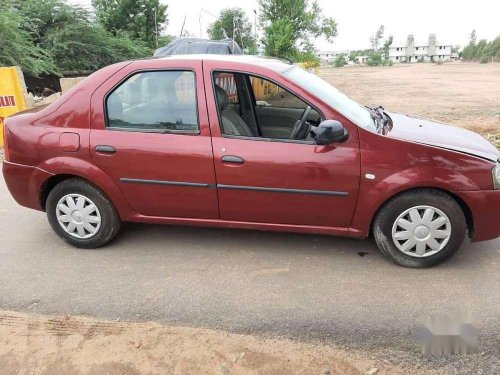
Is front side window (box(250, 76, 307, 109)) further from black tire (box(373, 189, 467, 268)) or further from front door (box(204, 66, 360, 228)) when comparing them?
black tire (box(373, 189, 467, 268))

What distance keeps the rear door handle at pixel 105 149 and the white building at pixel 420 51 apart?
142410 millimetres

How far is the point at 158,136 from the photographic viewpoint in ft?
12.1

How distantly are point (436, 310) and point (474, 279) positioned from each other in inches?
23.7

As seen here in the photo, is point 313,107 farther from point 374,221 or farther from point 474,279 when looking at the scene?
point 474,279

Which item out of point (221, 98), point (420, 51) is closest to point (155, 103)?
point (221, 98)

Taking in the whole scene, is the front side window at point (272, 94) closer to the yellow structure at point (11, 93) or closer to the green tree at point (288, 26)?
the yellow structure at point (11, 93)

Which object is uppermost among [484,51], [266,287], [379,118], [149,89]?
[484,51]

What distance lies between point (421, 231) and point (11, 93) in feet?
26.8

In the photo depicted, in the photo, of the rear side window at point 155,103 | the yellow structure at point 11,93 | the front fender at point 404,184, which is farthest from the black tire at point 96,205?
the yellow structure at point 11,93

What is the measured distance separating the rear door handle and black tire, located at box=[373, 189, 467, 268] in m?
2.23

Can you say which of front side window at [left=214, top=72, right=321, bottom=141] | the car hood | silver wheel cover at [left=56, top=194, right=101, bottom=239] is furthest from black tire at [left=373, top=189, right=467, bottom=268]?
silver wheel cover at [left=56, top=194, right=101, bottom=239]

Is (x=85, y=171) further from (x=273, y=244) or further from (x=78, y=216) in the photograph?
(x=273, y=244)

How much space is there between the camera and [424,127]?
3.96m

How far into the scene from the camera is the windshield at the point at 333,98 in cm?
363
